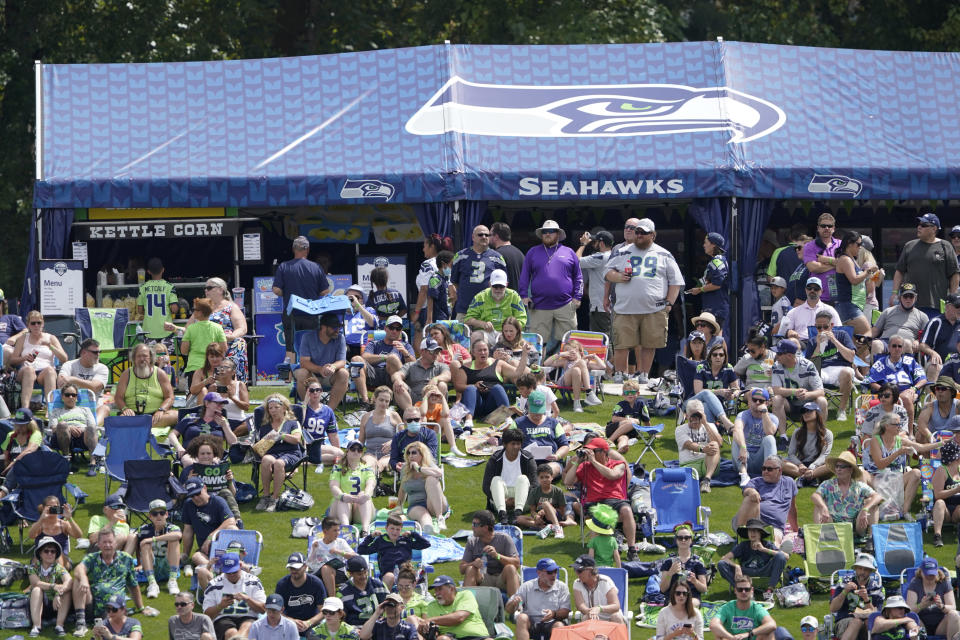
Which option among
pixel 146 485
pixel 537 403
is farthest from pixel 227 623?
pixel 537 403

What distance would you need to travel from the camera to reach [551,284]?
69.4 feet

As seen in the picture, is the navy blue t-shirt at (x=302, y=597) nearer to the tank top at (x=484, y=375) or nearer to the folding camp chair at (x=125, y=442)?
the folding camp chair at (x=125, y=442)

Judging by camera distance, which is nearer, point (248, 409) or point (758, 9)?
point (248, 409)

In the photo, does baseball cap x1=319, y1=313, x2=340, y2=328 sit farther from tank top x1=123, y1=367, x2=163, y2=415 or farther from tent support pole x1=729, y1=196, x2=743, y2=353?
tent support pole x1=729, y1=196, x2=743, y2=353

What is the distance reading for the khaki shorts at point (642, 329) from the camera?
2077 cm

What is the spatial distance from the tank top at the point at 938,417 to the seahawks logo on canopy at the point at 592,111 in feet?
19.1

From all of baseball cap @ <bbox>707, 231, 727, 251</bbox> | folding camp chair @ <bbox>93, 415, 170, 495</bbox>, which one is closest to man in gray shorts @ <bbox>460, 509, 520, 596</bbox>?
folding camp chair @ <bbox>93, 415, 170, 495</bbox>

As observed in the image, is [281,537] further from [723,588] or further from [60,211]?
[60,211]

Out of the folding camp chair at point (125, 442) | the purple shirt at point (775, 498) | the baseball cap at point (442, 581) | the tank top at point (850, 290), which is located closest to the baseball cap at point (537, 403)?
the purple shirt at point (775, 498)

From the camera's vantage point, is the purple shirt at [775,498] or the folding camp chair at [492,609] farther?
the purple shirt at [775,498]

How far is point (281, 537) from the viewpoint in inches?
662

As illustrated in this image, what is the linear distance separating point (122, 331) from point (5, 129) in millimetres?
11551

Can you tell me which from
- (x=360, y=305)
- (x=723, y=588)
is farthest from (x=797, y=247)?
(x=723, y=588)

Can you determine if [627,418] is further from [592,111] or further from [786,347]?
[592,111]
